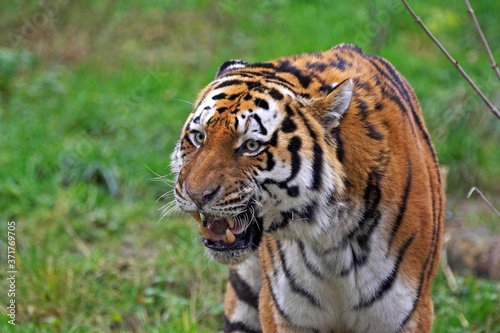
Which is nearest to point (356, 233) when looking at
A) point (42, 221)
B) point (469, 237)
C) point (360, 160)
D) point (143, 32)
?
point (360, 160)

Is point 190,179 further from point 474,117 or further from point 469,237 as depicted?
point 474,117

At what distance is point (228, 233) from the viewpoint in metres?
3.24

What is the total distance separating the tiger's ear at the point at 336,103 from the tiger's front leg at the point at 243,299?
1079 mm

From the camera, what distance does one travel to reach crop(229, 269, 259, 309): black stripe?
13.8 ft

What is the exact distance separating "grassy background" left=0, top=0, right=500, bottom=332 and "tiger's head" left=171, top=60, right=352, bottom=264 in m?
1.47

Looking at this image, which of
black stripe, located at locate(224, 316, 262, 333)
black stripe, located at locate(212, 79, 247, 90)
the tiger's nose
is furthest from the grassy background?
the tiger's nose

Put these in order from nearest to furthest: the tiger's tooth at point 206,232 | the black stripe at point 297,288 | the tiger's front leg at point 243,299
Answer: the tiger's tooth at point 206,232, the black stripe at point 297,288, the tiger's front leg at point 243,299

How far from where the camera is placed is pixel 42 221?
6016mm

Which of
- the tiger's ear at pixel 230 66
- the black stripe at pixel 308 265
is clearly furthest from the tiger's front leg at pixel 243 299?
the tiger's ear at pixel 230 66

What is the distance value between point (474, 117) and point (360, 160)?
3.97m

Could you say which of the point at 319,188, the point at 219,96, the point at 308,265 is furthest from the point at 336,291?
the point at 219,96

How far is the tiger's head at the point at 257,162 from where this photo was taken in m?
3.10

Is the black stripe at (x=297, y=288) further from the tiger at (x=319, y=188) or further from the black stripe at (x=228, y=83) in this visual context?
the black stripe at (x=228, y=83)

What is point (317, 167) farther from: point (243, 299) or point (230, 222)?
point (243, 299)
